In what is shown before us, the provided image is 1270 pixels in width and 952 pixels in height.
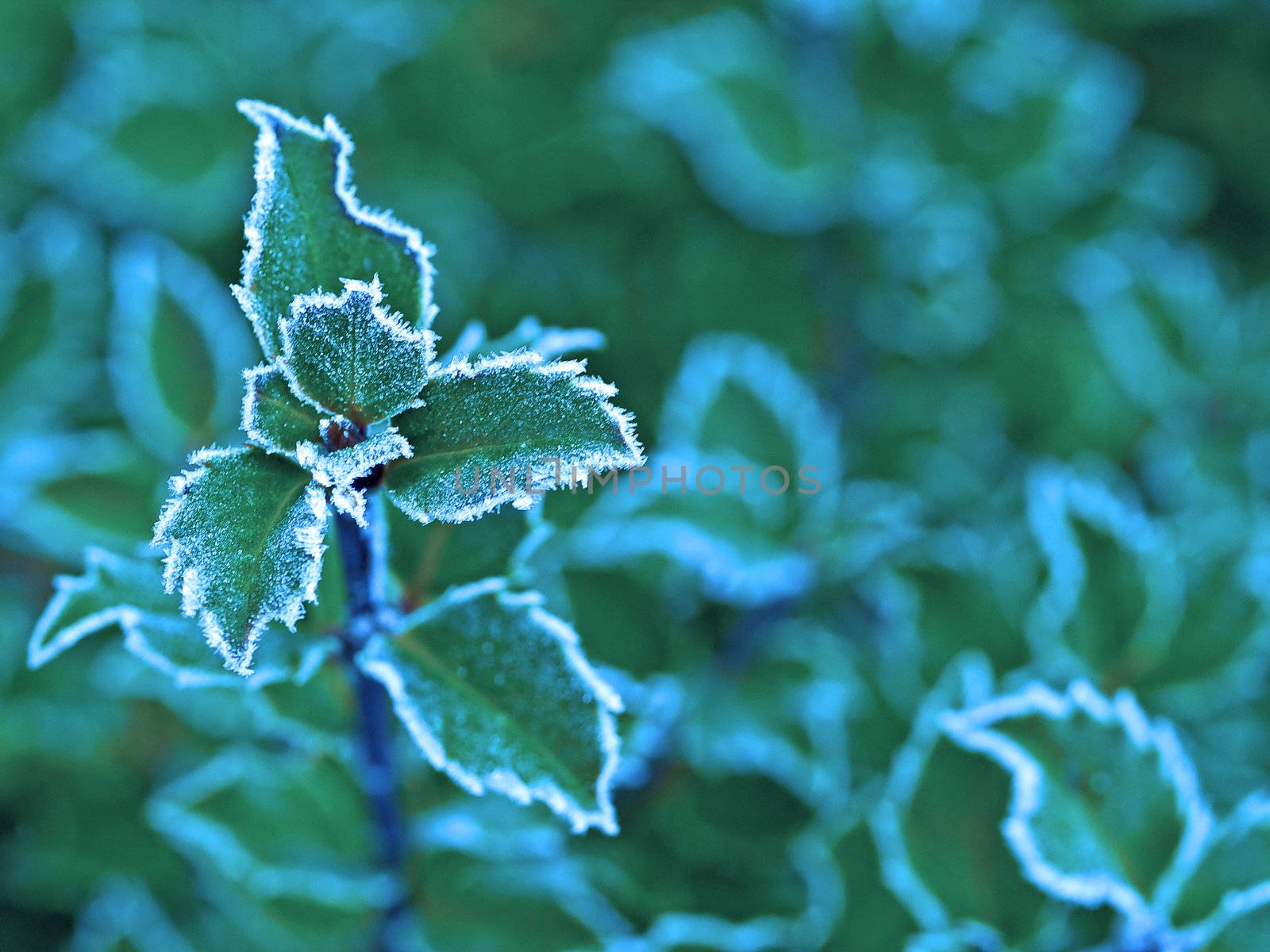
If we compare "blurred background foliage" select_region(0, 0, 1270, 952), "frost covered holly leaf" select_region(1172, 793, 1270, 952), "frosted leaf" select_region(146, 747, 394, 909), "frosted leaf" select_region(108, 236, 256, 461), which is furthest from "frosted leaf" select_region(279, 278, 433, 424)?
"frost covered holly leaf" select_region(1172, 793, 1270, 952)

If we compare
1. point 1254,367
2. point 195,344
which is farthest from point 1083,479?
point 195,344

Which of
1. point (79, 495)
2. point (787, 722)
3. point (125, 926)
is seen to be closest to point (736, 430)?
point (787, 722)

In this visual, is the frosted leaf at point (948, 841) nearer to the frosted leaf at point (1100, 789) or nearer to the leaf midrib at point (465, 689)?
the frosted leaf at point (1100, 789)

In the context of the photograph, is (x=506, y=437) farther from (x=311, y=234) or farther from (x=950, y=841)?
(x=950, y=841)

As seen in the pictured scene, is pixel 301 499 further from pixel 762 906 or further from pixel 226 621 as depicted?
pixel 762 906

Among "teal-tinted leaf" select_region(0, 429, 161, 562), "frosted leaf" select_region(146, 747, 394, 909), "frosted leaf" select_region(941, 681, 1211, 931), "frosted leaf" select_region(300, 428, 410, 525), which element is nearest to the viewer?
"frosted leaf" select_region(300, 428, 410, 525)

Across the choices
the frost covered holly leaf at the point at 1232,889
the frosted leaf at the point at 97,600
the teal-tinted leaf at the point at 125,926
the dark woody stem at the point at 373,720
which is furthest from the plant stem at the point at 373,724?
the frost covered holly leaf at the point at 1232,889

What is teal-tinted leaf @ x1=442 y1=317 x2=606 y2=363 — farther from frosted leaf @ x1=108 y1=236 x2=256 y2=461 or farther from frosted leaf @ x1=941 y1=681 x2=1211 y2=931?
frosted leaf @ x1=108 y1=236 x2=256 y2=461
